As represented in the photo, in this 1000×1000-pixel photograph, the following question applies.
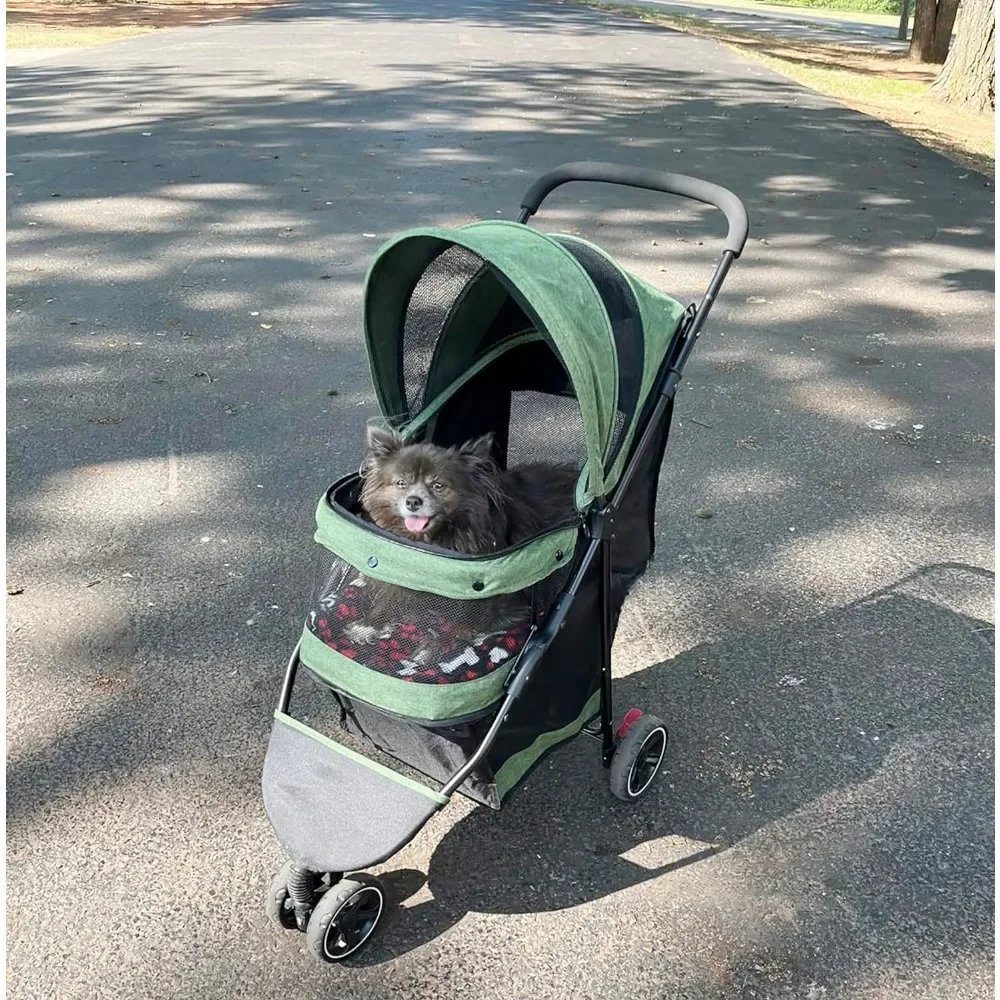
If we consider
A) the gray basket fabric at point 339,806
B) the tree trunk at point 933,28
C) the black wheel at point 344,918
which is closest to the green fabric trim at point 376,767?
the gray basket fabric at point 339,806

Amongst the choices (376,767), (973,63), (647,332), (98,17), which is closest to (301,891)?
(376,767)

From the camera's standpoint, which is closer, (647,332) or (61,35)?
(647,332)

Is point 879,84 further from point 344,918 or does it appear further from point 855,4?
point 855,4

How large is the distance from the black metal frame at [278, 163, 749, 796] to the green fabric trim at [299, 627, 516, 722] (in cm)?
5

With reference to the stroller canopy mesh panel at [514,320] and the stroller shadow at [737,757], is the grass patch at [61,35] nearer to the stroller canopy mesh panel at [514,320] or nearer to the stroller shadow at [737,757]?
the stroller canopy mesh panel at [514,320]

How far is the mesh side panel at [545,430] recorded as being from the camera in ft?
10.8

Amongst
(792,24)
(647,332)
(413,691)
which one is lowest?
(413,691)

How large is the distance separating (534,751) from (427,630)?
54cm

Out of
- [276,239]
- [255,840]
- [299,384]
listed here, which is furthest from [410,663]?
[276,239]

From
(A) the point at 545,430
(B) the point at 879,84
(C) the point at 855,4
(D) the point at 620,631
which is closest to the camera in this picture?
(A) the point at 545,430

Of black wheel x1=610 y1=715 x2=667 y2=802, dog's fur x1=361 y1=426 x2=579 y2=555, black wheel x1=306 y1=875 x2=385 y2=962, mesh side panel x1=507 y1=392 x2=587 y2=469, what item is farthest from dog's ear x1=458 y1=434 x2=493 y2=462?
black wheel x1=306 y1=875 x2=385 y2=962

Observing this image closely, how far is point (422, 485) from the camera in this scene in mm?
2795

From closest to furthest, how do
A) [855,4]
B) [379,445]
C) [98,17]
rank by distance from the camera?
[379,445] → [98,17] → [855,4]

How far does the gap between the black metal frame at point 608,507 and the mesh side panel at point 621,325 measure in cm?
15
